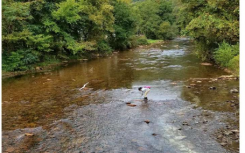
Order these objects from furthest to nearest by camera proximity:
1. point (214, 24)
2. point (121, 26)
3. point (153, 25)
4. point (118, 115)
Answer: point (153, 25) < point (121, 26) < point (214, 24) < point (118, 115)

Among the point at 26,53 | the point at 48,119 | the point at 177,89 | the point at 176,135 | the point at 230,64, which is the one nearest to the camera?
the point at 176,135

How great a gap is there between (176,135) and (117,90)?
5169 mm

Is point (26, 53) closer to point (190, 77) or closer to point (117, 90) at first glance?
point (117, 90)

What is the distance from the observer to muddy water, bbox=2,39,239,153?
17.4ft

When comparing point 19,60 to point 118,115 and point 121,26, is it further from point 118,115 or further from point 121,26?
point 121,26

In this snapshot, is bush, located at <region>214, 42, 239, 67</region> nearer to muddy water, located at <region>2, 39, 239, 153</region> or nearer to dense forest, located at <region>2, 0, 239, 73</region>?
dense forest, located at <region>2, 0, 239, 73</region>

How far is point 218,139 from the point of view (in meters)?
5.29

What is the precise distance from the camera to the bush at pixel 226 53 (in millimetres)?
13535

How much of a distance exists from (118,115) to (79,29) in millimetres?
17540

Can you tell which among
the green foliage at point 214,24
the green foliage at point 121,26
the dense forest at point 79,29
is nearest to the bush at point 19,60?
the dense forest at point 79,29

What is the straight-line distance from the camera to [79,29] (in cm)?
2300

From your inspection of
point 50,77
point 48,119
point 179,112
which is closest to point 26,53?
point 50,77

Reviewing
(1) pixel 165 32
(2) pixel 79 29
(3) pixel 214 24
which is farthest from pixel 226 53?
(1) pixel 165 32

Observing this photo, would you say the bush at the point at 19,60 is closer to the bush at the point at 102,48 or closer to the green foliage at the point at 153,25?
the bush at the point at 102,48
